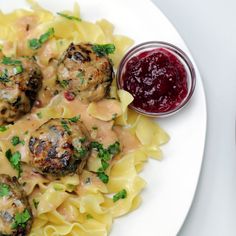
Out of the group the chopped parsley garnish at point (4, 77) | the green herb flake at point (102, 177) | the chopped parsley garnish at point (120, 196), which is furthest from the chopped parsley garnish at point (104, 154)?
the chopped parsley garnish at point (4, 77)

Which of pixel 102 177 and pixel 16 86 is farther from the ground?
pixel 16 86

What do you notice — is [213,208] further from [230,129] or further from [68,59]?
[68,59]

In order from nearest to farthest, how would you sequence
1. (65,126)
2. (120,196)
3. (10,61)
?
(65,126), (10,61), (120,196)

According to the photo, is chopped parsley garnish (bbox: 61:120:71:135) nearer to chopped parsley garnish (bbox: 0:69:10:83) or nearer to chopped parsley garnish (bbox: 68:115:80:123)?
chopped parsley garnish (bbox: 68:115:80:123)

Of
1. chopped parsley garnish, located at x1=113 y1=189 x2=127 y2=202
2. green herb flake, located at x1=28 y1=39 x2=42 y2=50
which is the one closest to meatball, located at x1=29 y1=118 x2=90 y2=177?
chopped parsley garnish, located at x1=113 y1=189 x2=127 y2=202

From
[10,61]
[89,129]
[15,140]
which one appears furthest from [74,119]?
[10,61]

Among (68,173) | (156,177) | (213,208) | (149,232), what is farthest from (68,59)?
(213,208)

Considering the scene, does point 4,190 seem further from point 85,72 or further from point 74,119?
point 85,72
